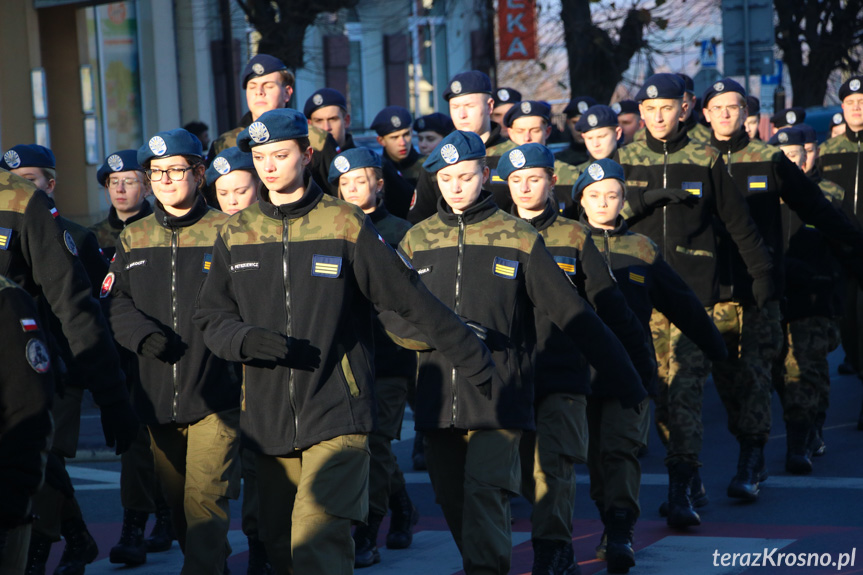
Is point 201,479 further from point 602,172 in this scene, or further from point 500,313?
point 602,172

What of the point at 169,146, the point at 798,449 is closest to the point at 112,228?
the point at 169,146

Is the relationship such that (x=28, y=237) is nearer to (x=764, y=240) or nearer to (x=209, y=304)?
(x=209, y=304)

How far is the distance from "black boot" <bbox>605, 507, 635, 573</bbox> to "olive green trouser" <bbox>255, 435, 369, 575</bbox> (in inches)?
72.7

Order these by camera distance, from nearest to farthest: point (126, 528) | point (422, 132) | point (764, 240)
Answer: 1. point (126, 528)
2. point (764, 240)
3. point (422, 132)

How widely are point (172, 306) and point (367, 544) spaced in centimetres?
167

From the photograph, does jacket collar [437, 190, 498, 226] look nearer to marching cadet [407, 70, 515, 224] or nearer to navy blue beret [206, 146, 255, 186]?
navy blue beret [206, 146, 255, 186]

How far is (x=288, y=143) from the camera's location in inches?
207

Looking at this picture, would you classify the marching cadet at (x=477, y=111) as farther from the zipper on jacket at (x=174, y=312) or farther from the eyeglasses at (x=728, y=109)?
the zipper on jacket at (x=174, y=312)

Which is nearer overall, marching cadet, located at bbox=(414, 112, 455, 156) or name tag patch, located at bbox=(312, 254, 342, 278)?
name tag patch, located at bbox=(312, 254, 342, 278)

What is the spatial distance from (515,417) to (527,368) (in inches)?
9.3

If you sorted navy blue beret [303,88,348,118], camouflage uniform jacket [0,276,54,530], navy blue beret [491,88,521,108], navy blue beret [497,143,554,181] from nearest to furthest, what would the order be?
camouflage uniform jacket [0,276,54,530]
navy blue beret [497,143,554,181]
navy blue beret [303,88,348,118]
navy blue beret [491,88,521,108]

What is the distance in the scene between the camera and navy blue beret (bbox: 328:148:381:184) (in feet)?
24.0

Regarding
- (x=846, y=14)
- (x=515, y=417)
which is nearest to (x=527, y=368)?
(x=515, y=417)

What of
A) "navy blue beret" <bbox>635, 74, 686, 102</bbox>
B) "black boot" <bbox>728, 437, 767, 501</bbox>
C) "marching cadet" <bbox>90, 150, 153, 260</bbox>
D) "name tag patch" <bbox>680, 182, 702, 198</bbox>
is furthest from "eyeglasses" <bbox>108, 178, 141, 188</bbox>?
"black boot" <bbox>728, 437, 767, 501</bbox>
